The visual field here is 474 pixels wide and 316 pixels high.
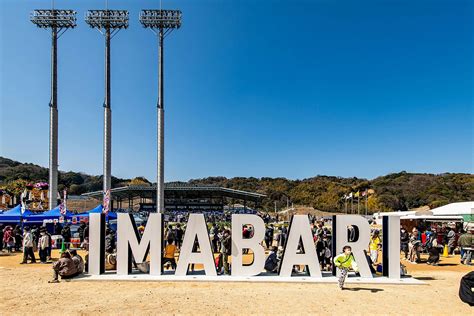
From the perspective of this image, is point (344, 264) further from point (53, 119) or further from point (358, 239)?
point (53, 119)

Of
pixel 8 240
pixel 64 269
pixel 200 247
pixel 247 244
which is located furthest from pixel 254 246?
pixel 8 240

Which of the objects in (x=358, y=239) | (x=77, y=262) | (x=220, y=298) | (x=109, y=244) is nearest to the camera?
(x=220, y=298)

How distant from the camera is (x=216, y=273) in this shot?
12422mm

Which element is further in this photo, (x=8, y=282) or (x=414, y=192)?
(x=414, y=192)

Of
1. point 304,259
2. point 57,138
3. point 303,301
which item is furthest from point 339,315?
point 57,138

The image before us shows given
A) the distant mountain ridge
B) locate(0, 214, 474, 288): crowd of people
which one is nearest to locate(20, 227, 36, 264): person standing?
locate(0, 214, 474, 288): crowd of people

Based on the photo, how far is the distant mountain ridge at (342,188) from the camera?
81312 mm

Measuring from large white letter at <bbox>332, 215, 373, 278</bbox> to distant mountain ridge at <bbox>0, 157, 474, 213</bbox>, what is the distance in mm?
60528

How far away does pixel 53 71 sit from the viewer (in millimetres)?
41375

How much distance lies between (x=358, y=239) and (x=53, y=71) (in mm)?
40064

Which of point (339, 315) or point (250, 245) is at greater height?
point (250, 245)

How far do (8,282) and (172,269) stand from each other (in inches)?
208

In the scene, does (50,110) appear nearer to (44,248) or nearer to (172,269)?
(44,248)

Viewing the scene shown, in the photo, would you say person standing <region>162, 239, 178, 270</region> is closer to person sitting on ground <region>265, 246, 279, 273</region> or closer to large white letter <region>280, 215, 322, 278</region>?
person sitting on ground <region>265, 246, 279, 273</region>
